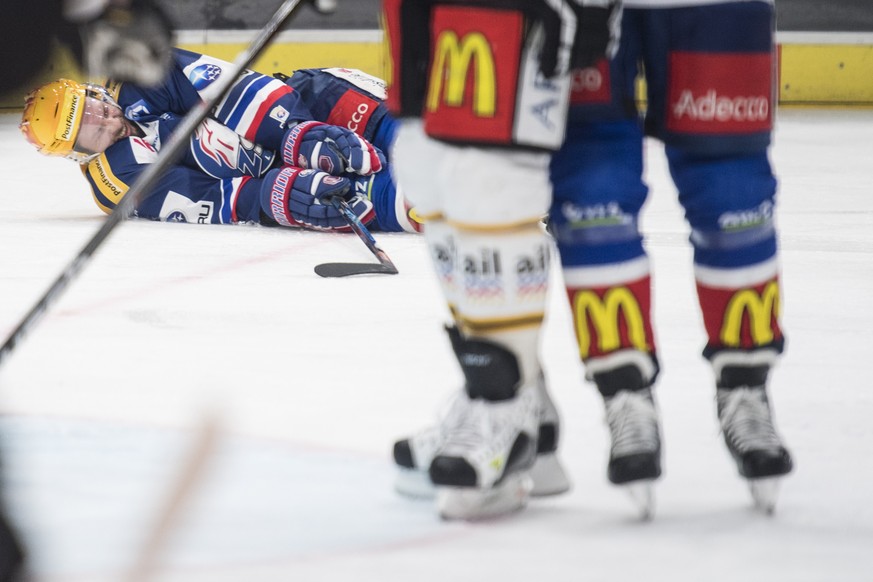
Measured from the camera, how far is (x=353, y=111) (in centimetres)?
332

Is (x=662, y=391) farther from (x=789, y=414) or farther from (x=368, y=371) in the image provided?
(x=368, y=371)

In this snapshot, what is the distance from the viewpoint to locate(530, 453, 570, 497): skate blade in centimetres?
128

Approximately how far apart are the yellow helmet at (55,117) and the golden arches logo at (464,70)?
81.8 inches

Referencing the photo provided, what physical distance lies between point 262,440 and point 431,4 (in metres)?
0.57

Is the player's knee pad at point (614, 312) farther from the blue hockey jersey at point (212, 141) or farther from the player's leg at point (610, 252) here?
the blue hockey jersey at point (212, 141)

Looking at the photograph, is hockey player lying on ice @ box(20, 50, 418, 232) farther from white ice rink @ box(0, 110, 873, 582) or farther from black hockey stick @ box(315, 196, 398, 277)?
black hockey stick @ box(315, 196, 398, 277)

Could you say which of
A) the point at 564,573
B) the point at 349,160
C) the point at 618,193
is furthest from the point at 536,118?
the point at 349,160

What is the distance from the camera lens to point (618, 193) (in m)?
1.19

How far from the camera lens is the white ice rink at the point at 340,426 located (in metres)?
1.12

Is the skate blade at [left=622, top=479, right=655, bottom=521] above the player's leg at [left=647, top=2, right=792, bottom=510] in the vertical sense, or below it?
below

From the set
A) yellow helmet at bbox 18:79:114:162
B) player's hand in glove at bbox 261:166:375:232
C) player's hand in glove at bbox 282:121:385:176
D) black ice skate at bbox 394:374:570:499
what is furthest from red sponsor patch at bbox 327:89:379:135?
black ice skate at bbox 394:374:570:499

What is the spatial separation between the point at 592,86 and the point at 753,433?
0.38m

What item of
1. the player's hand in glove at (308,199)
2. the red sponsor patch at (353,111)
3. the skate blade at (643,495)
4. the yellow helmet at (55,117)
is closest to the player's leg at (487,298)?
the skate blade at (643,495)

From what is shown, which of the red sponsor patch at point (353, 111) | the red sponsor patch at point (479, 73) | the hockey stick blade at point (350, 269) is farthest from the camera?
the red sponsor patch at point (353, 111)
